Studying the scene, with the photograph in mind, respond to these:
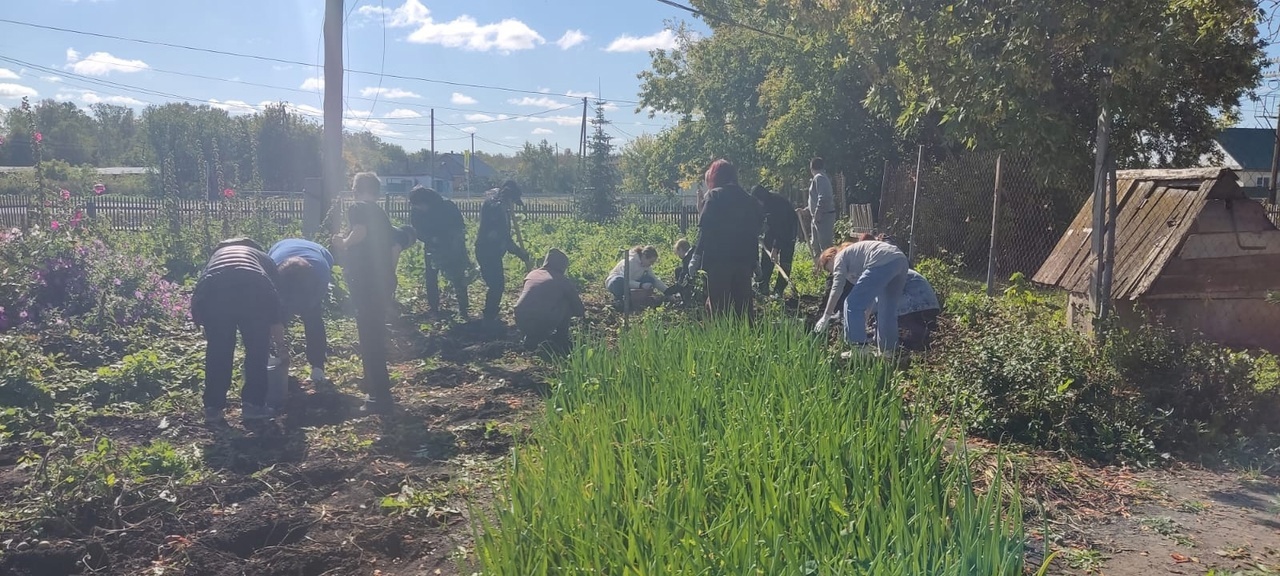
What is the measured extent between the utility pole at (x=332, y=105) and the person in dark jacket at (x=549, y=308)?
3.58 metres

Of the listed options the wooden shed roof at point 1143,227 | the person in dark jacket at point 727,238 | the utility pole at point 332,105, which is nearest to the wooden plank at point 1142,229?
the wooden shed roof at point 1143,227

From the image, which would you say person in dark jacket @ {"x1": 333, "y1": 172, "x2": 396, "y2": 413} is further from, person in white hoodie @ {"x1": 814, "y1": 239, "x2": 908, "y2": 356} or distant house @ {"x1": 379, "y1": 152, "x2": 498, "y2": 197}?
distant house @ {"x1": 379, "y1": 152, "x2": 498, "y2": 197}

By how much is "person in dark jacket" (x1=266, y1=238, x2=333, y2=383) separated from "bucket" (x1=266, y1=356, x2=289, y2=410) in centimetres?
30

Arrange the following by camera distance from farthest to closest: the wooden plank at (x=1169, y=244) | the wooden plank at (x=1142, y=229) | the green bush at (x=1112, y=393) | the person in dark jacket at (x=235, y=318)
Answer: the wooden plank at (x=1142, y=229) < the wooden plank at (x=1169, y=244) < the person in dark jacket at (x=235, y=318) < the green bush at (x=1112, y=393)

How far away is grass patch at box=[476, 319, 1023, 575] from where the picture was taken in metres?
2.41

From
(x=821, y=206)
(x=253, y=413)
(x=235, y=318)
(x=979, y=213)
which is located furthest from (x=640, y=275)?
(x=979, y=213)

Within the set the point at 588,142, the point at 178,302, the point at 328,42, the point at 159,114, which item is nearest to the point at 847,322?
the point at 178,302

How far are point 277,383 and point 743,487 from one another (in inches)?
174

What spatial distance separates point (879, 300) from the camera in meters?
6.59

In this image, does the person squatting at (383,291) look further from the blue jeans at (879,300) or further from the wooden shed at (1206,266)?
the wooden shed at (1206,266)

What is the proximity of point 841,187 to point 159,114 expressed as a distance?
210 ft

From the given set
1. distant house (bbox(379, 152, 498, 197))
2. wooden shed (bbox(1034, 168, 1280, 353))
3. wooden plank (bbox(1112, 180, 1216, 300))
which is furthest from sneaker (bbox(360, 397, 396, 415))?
distant house (bbox(379, 152, 498, 197))

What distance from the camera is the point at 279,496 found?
440 cm

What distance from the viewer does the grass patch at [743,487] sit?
2410mm
